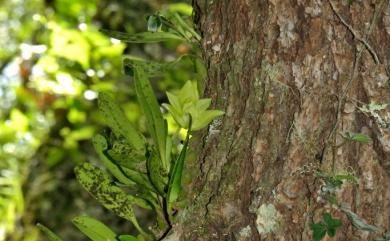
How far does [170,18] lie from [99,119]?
4.70 feet

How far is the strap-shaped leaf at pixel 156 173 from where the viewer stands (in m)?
0.72

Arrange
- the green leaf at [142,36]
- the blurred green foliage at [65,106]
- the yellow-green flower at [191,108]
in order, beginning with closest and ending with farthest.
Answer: the yellow-green flower at [191,108], the green leaf at [142,36], the blurred green foliage at [65,106]

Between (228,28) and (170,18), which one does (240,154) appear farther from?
(170,18)

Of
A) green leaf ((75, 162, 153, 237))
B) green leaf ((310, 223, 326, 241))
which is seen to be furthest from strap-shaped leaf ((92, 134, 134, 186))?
green leaf ((310, 223, 326, 241))

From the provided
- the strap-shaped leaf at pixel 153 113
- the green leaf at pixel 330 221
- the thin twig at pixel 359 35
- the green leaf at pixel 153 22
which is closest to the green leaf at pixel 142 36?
the green leaf at pixel 153 22

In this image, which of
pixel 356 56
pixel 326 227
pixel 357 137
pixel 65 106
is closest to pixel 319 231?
pixel 326 227

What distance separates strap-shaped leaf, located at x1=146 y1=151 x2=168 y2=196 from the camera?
0.72 metres

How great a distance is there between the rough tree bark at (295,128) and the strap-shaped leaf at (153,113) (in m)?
0.05

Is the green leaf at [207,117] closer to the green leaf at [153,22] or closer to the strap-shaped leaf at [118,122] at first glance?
the strap-shaped leaf at [118,122]

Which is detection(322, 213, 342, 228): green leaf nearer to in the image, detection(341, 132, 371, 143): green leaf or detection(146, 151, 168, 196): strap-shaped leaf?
detection(341, 132, 371, 143): green leaf

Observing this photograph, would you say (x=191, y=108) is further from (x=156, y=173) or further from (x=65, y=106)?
(x=65, y=106)

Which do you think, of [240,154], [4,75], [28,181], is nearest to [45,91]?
[28,181]

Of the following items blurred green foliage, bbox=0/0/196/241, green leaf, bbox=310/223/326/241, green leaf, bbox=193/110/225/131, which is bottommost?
blurred green foliage, bbox=0/0/196/241

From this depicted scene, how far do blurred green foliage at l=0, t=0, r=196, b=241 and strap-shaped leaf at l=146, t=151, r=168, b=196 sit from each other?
1.29 m
